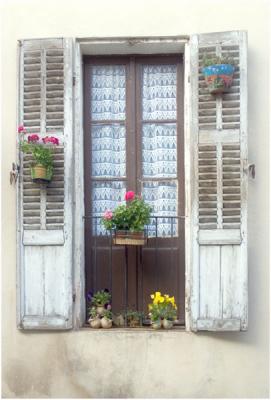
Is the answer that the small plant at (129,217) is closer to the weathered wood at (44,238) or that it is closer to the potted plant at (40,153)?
the weathered wood at (44,238)

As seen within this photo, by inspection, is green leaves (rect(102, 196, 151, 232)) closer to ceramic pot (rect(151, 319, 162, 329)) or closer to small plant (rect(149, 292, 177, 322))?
small plant (rect(149, 292, 177, 322))

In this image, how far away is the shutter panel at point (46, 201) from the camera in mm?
6082

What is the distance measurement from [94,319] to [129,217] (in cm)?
97

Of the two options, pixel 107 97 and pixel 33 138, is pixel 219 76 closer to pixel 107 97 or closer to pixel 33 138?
pixel 107 97

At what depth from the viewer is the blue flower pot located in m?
5.93

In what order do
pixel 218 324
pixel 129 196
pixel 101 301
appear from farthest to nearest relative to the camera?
pixel 101 301 → pixel 129 196 → pixel 218 324

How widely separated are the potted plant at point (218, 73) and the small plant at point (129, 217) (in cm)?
114

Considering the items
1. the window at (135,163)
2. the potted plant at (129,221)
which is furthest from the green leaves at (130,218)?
the window at (135,163)

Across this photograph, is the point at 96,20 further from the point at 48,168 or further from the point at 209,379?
the point at 209,379

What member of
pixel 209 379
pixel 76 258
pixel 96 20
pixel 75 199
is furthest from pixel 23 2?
pixel 209 379

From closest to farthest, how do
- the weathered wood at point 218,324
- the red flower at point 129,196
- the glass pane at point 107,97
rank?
1. the weathered wood at point 218,324
2. the red flower at point 129,196
3. the glass pane at point 107,97

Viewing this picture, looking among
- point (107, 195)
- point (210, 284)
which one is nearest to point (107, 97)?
point (107, 195)

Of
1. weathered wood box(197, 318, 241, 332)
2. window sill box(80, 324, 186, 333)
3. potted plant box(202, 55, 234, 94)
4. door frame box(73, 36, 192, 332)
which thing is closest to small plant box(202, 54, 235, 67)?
potted plant box(202, 55, 234, 94)

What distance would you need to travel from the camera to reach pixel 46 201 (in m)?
6.14
